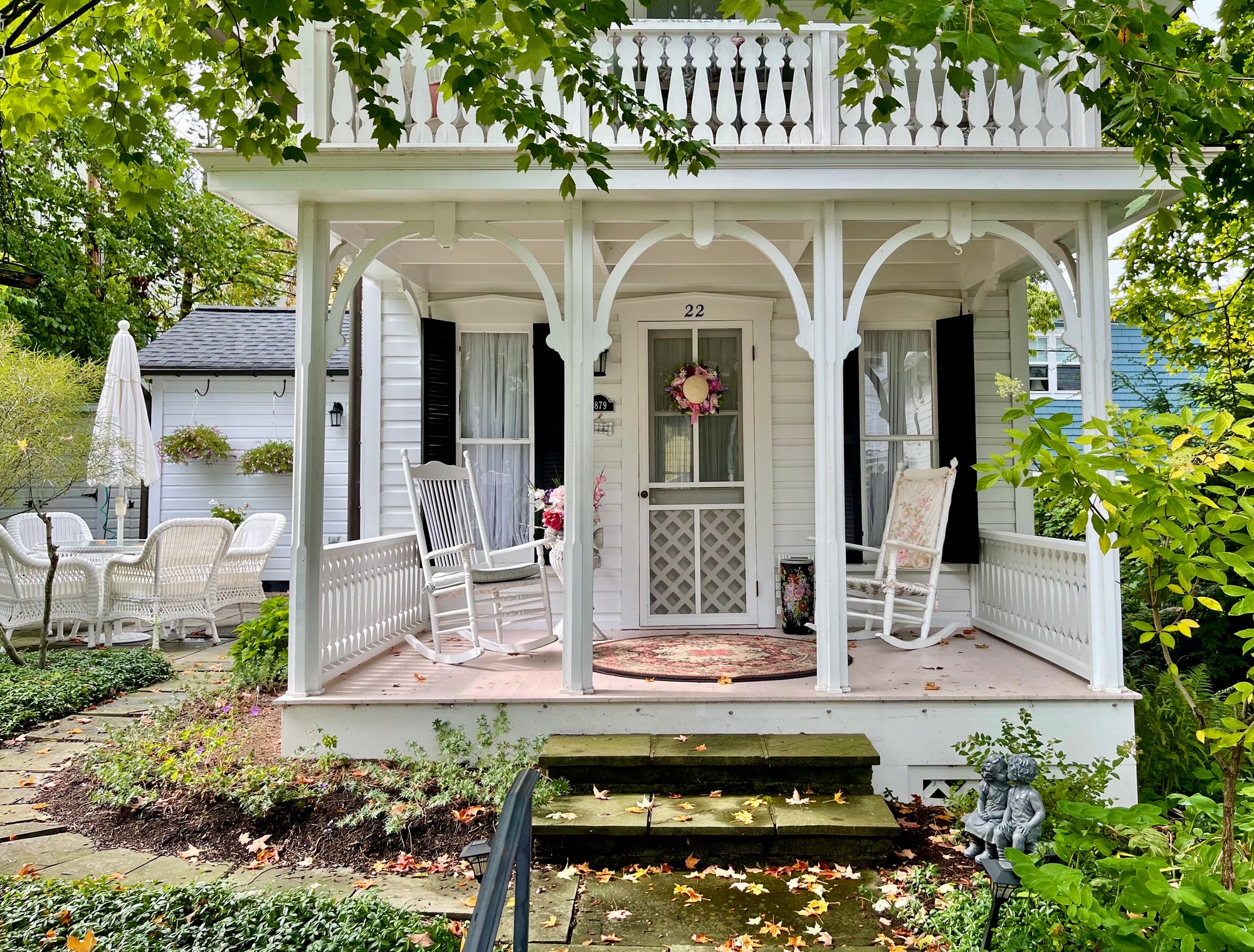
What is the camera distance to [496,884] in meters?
1.11

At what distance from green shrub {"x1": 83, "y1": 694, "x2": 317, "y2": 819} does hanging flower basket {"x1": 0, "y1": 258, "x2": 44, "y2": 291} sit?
2.53m

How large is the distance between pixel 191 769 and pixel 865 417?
4.88 metres

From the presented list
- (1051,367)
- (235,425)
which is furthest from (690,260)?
(1051,367)

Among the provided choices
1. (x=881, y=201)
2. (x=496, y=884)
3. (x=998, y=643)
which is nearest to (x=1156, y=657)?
(x=998, y=643)

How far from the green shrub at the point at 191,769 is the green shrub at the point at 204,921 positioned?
1.01 metres

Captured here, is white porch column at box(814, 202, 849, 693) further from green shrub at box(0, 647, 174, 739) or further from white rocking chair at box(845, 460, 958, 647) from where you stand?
green shrub at box(0, 647, 174, 739)

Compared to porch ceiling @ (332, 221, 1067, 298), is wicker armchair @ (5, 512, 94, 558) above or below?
below

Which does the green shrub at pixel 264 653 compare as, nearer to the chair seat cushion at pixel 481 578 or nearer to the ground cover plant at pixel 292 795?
the ground cover plant at pixel 292 795

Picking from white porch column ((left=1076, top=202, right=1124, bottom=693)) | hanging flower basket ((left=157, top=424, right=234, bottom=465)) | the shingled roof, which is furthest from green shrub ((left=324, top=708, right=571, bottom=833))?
hanging flower basket ((left=157, top=424, right=234, bottom=465))

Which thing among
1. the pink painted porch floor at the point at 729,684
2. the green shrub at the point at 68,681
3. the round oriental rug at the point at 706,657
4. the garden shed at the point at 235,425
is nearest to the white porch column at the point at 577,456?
the pink painted porch floor at the point at 729,684

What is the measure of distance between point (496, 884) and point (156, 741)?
3.88 meters

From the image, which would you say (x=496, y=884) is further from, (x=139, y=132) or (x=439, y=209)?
(x=439, y=209)

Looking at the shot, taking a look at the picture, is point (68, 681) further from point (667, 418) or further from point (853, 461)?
point (853, 461)

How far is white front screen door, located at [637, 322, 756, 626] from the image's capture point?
6086 mm
